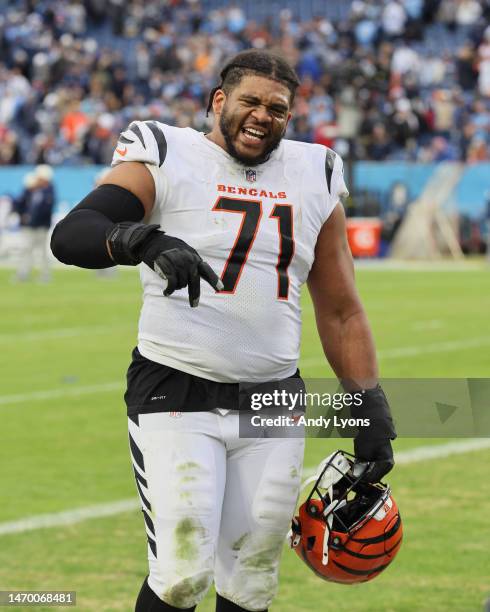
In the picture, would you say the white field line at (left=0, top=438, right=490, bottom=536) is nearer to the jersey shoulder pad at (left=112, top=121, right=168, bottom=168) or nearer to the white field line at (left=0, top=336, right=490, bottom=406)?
the jersey shoulder pad at (left=112, top=121, right=168, bottom=168)

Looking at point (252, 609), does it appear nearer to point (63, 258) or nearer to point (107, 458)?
point (63, 258)

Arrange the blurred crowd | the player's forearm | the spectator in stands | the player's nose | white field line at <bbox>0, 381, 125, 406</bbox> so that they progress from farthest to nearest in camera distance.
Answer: the blurred crowd < the spectator in stands < white field line at <bbox>0, 381, 125, 406</bbox> < the player's forearm < the player's nose

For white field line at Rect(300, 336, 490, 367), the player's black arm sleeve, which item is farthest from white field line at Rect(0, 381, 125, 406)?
the player's black arm sleeve

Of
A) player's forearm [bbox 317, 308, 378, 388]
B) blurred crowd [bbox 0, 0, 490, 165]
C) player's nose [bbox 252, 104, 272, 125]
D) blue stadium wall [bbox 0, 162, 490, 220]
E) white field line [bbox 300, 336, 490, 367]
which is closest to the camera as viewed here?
player's nose [bbox 252, 104, 272, 125]

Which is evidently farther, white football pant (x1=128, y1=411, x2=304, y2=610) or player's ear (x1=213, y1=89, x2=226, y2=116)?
player's ear (x1=213, y1=89, x2=226, y2=116)

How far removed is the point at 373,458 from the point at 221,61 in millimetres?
25328

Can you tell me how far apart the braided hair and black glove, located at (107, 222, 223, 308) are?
2.23 ft

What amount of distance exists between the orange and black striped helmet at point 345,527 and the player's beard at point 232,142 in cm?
94

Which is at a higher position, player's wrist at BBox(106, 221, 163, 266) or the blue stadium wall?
player's wrist at BBox(106, 221, 163, 266)

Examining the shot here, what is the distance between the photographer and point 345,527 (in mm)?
4059

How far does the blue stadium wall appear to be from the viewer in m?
25.4

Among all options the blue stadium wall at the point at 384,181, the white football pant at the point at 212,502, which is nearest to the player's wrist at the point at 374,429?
the white football pant at the point at 212,502

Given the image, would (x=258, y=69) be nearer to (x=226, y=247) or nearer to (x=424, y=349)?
(x=226, y=247)

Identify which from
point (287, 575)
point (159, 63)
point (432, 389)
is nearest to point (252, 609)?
point (432, 389)
